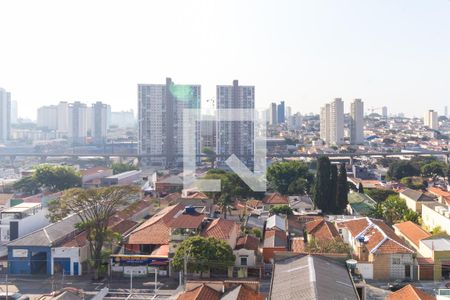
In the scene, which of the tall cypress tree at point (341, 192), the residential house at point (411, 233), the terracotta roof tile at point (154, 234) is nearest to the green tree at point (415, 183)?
the tall cypress tree at point (341, 192)

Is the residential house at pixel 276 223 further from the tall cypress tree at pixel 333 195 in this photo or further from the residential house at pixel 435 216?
the residential house at pixel 435 216

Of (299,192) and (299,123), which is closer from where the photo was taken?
(299,192)

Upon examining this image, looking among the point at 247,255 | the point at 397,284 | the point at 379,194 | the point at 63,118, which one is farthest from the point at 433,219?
the point at 63,118

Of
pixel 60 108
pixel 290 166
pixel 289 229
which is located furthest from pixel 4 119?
pixel 289 229

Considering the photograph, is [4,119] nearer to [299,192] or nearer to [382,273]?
[299,192]

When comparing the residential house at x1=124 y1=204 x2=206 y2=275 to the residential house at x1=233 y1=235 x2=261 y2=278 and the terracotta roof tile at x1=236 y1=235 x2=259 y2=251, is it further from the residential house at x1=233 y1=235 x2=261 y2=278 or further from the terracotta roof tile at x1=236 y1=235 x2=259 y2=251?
the residential house at x1=233 y1=235 x2=261 y2=278

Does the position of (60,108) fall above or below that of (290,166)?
above
